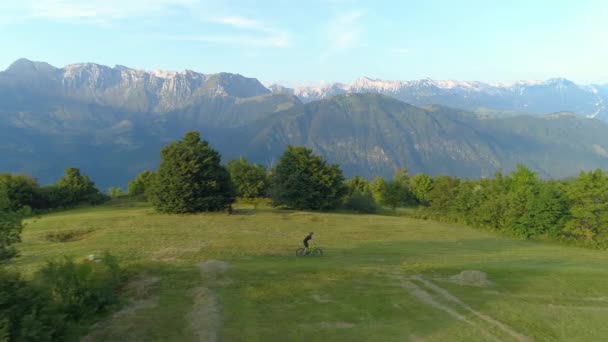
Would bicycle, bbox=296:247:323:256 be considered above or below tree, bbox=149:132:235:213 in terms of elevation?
below

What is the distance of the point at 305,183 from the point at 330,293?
54.8 m

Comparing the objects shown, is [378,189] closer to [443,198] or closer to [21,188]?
[443,198]

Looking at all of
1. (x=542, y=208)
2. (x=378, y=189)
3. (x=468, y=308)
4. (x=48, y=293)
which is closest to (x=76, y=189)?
(x=378, y=189)

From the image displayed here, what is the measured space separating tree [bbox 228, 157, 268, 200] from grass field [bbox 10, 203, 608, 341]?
44.8 m

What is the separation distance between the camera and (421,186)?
381 ft

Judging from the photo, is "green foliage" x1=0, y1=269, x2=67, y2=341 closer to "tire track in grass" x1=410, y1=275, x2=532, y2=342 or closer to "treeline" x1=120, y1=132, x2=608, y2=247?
"tire track in grass" x1=410, y1=275, x2=532, y2=342

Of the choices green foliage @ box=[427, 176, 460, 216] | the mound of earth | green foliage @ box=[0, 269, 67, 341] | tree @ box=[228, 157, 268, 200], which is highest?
tree @ box=[228, 157, 268, 200]

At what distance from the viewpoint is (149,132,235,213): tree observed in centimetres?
5875

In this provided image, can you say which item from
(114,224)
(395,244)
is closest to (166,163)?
(114,224)

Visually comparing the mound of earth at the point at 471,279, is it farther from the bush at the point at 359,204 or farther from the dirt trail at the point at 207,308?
the bush at the point at 359,204

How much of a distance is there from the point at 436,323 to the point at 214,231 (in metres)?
29.8

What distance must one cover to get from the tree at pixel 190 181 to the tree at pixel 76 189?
25793 mm

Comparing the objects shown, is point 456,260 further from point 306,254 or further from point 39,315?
point 39,315

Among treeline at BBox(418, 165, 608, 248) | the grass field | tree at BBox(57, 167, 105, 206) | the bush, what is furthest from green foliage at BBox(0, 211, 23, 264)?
the bush
